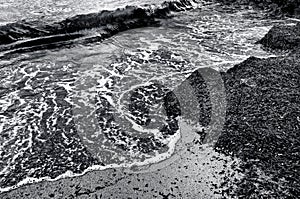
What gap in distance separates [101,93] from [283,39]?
540 cm

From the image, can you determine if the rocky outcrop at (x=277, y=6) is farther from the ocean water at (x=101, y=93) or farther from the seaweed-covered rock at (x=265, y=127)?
the seaweed-covered rock at (x=265, y=127)

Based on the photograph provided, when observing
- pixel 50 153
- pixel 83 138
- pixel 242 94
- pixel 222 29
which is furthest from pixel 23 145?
pixel 222 29

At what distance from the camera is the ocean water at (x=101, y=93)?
4453 mm

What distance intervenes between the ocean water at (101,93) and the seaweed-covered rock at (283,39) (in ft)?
1.28

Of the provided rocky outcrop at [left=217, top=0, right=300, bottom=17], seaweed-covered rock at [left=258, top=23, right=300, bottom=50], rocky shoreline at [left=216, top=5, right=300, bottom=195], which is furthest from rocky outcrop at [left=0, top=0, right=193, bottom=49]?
rocky shoreline at [left=216, top=5, right=300, bottom=195]

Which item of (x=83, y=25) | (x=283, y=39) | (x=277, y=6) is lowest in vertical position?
(x=83, y=25)

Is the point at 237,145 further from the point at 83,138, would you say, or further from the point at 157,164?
the point at 83,138

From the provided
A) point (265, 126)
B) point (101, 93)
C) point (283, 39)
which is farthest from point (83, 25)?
point (265, 126)

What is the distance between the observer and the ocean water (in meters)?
4.45

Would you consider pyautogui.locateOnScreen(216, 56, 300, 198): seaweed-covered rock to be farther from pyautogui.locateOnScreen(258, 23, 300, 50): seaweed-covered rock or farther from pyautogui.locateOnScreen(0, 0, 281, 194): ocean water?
pyautogui.locateOnScreen(258, 23, 300, 50): seaweed-covered rock

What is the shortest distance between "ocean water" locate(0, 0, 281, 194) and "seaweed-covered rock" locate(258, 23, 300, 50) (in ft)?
1.28

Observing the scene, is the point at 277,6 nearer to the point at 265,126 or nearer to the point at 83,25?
the point at 83,25

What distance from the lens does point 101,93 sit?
244 inches

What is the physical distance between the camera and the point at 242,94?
17.5 ft
